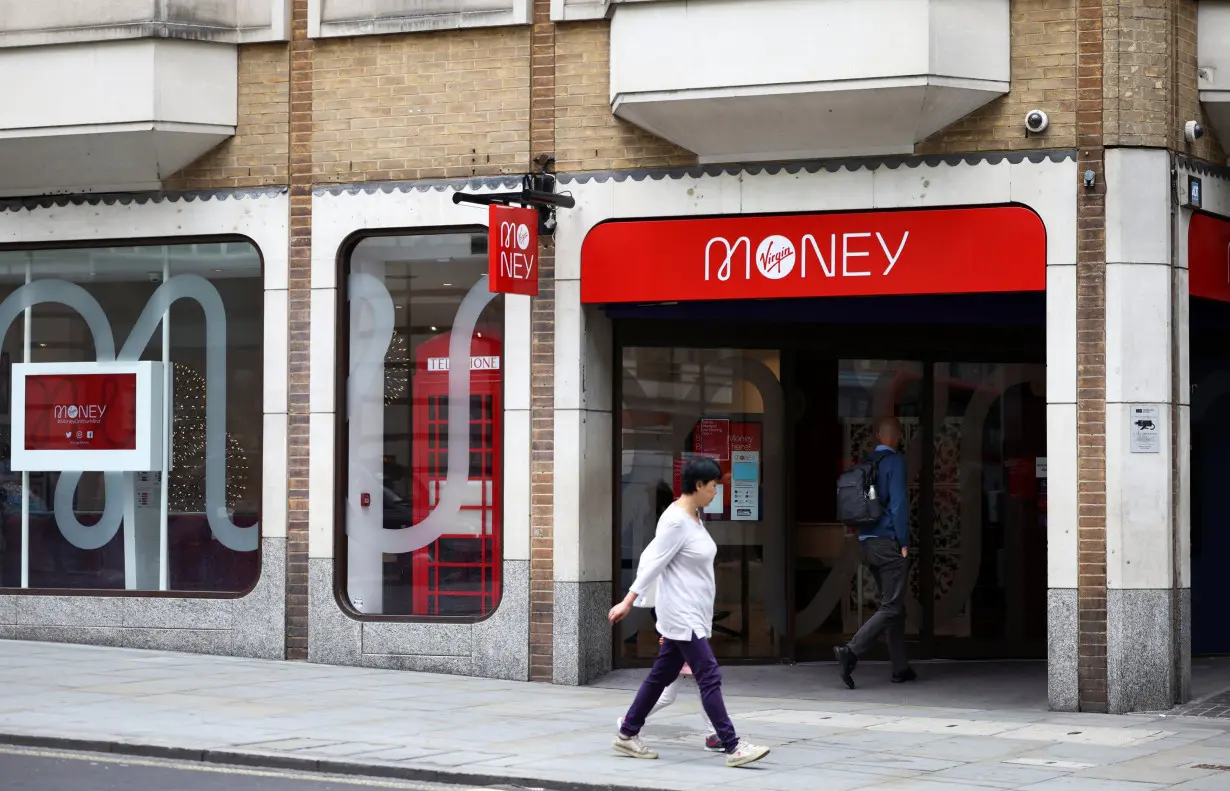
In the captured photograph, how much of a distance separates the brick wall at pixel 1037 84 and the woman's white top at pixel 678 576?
14.4ft

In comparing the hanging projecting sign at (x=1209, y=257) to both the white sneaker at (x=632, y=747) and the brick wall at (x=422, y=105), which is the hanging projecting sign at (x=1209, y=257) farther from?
the white sneaker at (x=632, y=747)

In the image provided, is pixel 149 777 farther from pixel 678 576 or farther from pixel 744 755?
pixel 744 755

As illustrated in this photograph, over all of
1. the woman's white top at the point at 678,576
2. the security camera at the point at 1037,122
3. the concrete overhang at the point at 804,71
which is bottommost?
the woman's white top at the point at 678,576

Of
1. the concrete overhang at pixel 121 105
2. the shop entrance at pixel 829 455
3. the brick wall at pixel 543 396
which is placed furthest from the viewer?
the shop entrance at pixel 829 455

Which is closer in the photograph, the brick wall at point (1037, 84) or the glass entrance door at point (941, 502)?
the brick wall at point (1037, 84)

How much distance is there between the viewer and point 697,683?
905 centimetres

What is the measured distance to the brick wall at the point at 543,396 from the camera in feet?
42.1

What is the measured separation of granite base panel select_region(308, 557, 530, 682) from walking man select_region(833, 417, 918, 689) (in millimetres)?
2537

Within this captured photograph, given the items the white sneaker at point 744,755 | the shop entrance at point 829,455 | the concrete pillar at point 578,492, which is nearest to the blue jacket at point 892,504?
the shop entrance at point 829,455

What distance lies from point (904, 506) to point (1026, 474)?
220 cm

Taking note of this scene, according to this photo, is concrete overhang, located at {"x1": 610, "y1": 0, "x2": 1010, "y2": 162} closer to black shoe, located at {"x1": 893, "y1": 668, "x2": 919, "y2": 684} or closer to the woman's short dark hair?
the woman's short dark hair

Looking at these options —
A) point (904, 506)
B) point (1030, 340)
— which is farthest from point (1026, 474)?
point (904, 506)

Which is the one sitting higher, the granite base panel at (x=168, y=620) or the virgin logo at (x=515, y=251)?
the virgin logo at (x=515, y=251)

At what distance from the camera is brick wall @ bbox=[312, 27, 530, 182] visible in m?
13.0
